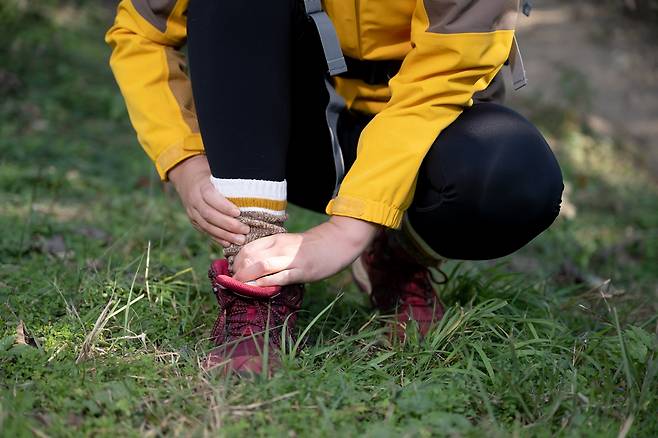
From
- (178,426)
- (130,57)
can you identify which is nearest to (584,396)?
(178,426)

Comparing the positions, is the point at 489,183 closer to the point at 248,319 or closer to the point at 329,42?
the point at 329,42

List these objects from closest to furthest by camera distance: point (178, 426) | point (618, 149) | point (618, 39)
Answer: point (178, 426) → point (618, 149) → point (618, 39)

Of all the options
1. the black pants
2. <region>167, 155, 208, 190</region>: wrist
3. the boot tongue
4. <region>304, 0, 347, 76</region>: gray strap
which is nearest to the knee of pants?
the black pants

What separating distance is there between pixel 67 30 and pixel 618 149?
11.3 feet

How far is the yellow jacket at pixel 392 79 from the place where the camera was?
154 centimetres

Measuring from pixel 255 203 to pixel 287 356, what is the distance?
30cm

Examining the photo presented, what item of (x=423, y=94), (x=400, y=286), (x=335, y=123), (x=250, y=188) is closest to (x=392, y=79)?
(x=423, y=94)

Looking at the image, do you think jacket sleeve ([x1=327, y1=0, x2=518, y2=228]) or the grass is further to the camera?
jacket sleeve ([x1=327, y1=0, x2=518, y2=228])

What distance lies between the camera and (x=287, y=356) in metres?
1.51

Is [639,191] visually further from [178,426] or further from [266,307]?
[178,426]

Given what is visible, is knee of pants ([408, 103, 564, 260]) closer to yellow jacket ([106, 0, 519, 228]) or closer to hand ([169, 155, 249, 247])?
yellow jacket ([106, 0, 519, 228])

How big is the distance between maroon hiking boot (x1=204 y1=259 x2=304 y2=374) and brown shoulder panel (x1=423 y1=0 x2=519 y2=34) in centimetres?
57

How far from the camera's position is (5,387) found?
1.42 meters

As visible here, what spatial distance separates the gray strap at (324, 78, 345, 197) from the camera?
177 centimetres
